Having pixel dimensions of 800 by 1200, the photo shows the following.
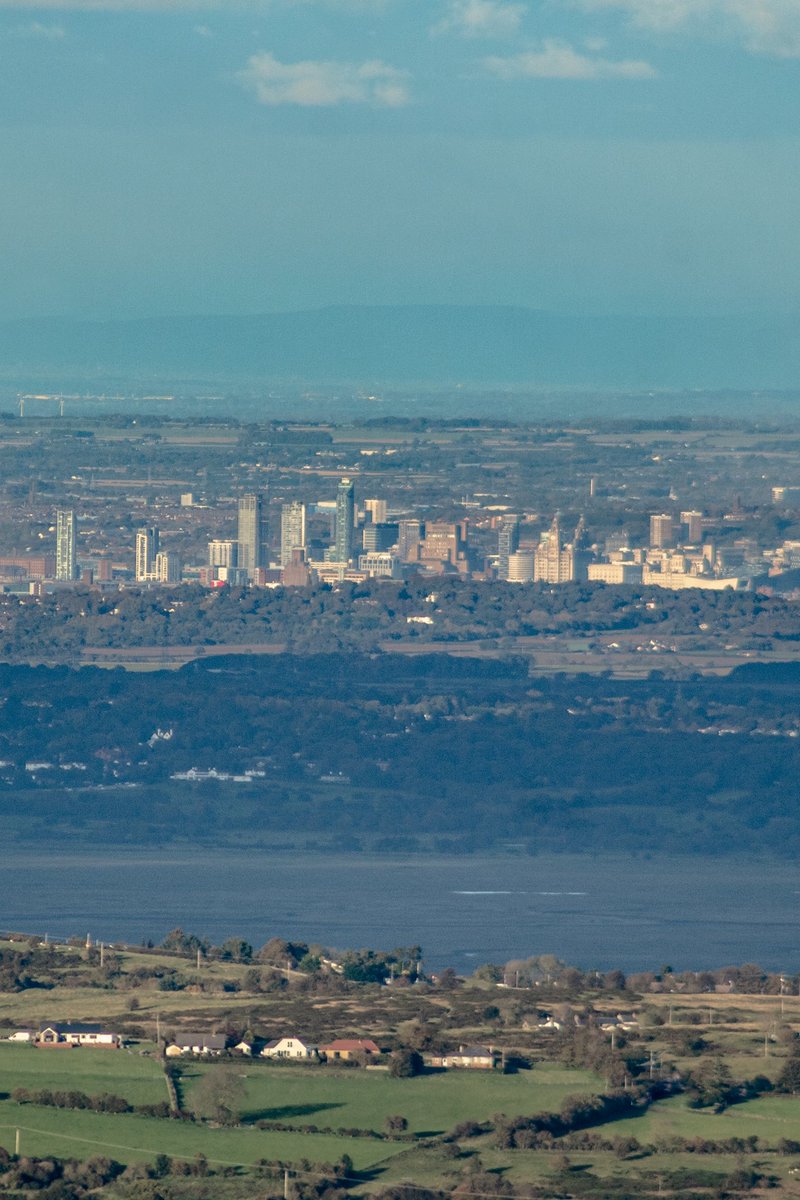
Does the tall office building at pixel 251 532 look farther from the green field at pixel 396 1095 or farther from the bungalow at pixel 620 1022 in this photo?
the green field at pixel 396 1095

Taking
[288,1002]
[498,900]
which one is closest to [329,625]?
[498,900]

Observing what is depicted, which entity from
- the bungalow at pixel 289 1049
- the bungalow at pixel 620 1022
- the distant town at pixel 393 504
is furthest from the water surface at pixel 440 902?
the distant town at pixel 393 504

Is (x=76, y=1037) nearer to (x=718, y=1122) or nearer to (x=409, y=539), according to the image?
(x=718, y=1122)

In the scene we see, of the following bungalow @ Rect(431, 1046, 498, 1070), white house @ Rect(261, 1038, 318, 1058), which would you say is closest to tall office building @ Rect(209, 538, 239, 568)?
white house @ Rect(261, 1038, 318, 1058)

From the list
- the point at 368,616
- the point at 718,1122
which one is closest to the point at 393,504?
the point at 368,616

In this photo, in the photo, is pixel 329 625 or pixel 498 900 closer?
pixel 498 900

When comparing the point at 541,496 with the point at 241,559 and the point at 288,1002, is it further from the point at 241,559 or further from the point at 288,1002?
the point at 288,1002
